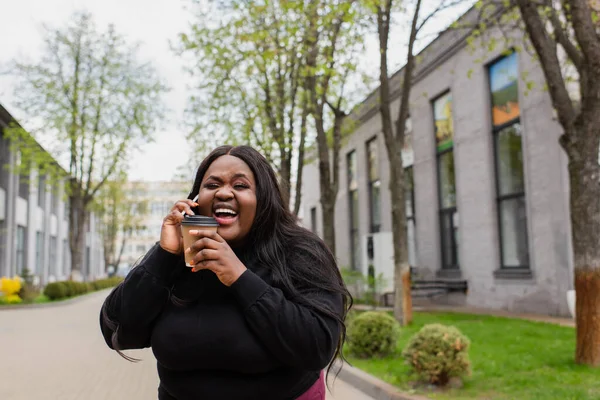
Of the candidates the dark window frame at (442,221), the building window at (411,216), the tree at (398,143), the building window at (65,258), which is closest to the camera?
the tree at (398,143)

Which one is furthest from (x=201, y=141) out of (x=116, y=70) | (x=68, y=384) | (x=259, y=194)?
(x=259, y=194)

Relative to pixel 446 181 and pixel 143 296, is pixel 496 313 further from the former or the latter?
pixel 143 296

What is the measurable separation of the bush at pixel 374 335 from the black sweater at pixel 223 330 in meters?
7.56

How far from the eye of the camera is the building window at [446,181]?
21203mm

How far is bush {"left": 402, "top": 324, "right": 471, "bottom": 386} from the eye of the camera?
23.3 feet

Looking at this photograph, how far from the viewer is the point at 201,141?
85.0 feet

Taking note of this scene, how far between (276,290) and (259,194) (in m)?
0.36

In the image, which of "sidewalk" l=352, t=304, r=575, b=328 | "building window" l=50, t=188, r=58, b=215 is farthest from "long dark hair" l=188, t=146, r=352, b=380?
"building window" l=50, t=188, r=58, b=215

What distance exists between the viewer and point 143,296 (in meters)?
1.93

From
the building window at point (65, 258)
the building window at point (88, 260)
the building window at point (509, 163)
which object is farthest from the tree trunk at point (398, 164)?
the building window at point (88, 260)

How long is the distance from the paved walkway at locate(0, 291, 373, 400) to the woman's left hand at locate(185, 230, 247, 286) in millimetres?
6021

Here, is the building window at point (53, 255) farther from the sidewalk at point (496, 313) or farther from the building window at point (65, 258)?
the sidewalk at point (496, 313)

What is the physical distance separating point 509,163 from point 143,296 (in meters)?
17.2

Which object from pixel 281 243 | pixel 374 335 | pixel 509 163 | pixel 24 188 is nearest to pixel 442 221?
pixel 509 163
